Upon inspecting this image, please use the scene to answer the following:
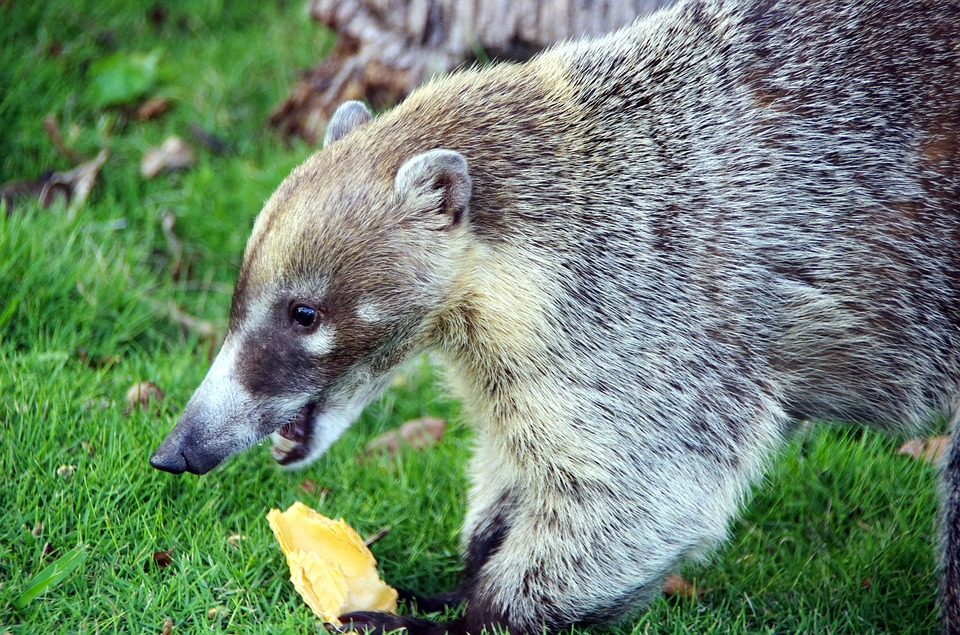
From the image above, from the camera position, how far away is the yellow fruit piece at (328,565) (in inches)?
151

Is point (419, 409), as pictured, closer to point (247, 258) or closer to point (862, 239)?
point (247, 258)

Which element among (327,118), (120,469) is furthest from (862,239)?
(327,118)

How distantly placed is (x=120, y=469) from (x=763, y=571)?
2.68 metres

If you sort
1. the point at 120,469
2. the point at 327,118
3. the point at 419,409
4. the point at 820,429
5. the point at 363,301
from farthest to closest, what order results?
the point at 327,118 < the point at 419,409 < the point at 820,429 < the point at 120,469 < the point at 363,301

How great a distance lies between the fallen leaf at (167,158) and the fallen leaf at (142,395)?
6.87 ft

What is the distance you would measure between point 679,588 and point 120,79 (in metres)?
4.95

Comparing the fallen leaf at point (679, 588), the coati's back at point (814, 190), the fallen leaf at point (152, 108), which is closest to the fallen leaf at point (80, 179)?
the fallen leaf at point (152, 108)

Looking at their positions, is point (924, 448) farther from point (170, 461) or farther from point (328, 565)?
point (170, 461)

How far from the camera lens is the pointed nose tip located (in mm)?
3771

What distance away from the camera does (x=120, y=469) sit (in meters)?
4.18

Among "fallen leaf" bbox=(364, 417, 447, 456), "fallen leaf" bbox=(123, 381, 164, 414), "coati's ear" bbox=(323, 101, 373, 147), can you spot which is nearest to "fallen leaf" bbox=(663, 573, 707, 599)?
"fallen leaf" bbox=(364, 417, 447, 456)

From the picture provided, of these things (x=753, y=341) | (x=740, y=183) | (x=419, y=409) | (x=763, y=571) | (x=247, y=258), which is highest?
(x=247, y=258)

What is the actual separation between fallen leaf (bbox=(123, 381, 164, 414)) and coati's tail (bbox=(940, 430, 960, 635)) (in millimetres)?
3316

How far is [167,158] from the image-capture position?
656cm
